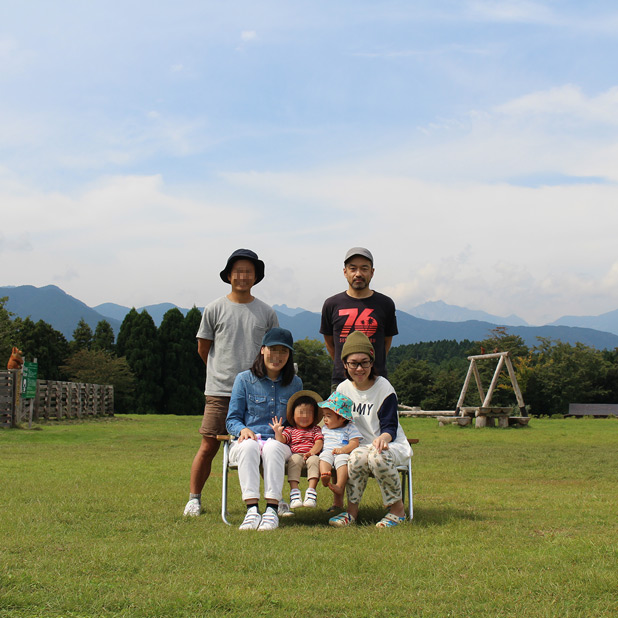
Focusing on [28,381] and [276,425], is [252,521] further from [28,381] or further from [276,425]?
[28,381]

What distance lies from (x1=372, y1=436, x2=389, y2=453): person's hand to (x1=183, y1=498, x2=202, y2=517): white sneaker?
161cm

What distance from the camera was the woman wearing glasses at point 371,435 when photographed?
16.9 feet

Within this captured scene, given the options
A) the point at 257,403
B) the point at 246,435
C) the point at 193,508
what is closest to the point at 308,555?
the point at 246,435

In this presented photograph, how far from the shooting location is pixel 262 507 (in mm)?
6262

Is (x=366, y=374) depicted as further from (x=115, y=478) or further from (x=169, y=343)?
(x=169, y=343)

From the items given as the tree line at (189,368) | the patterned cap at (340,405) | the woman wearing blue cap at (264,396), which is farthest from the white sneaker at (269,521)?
the tree line at (189,368)

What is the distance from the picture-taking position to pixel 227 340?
5.94 metres

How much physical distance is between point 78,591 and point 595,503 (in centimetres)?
474

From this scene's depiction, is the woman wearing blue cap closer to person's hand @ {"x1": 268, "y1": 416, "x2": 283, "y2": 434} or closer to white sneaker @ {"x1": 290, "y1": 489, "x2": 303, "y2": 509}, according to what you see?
person's hand @ {"x1": 268, "y1": 416, "x2": 283, "y2": 434}

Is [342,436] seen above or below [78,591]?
above

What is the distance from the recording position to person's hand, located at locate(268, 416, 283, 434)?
5412 millimetres

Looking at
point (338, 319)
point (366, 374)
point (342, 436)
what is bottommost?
point (342, 436)

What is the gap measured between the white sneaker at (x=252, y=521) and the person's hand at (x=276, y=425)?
65cm

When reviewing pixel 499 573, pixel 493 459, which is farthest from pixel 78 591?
pixel 493 459
